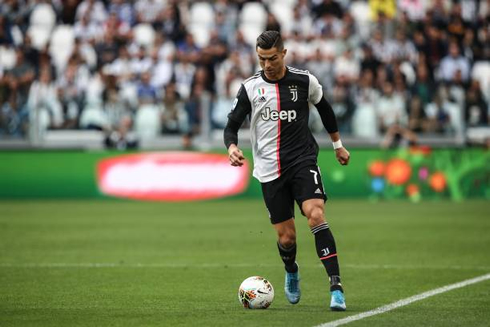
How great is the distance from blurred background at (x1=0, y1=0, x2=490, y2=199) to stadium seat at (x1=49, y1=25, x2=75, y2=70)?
0.04 metres

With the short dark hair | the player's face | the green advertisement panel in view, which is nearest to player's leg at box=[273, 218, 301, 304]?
the player's face

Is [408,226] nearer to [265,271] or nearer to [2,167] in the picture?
[265,271]

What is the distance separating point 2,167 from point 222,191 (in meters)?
5.26

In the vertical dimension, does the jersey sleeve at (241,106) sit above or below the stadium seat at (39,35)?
below

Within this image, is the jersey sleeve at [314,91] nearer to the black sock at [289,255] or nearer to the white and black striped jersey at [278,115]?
the white and black striped jersey at [278,115]

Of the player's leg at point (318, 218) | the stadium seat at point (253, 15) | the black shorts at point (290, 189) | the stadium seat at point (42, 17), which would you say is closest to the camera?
the player's leg at point (318, 218)

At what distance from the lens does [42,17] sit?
2784 centimetres

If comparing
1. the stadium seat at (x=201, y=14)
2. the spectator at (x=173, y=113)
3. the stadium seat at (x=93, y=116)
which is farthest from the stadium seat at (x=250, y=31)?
the stadium seat at (x=93, y=116)

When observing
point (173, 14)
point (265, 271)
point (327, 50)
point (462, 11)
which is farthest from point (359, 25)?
point (265, 271)

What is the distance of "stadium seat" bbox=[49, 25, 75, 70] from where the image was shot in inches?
1049

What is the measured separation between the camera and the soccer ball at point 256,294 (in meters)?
8.77

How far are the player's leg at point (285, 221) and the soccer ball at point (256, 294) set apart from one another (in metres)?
0.38

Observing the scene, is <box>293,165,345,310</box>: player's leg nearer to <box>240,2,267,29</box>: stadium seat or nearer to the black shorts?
the black shorts

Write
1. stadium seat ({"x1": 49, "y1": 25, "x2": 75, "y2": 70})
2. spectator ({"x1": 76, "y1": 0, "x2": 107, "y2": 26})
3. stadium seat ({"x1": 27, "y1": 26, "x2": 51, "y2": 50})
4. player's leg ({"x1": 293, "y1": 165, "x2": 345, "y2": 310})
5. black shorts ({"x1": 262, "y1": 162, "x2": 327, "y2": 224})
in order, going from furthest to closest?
spectator ({"x1": 76, "y1": 0, "x2": 107, "y2": 26})
stadium seat ({"x1": 27, "y1": 26, "x2": 51, "y2": 50})
stadium seat ({"x1": 49, "y1": 25, "x2": 75, "y2": 70})
black shorts ({"x1": 262, "y1": 162, "x2": 327, "y2": 224})
player's leg ({"x1": 293, "y1": 165, "x2": 345, "y2": 310})
